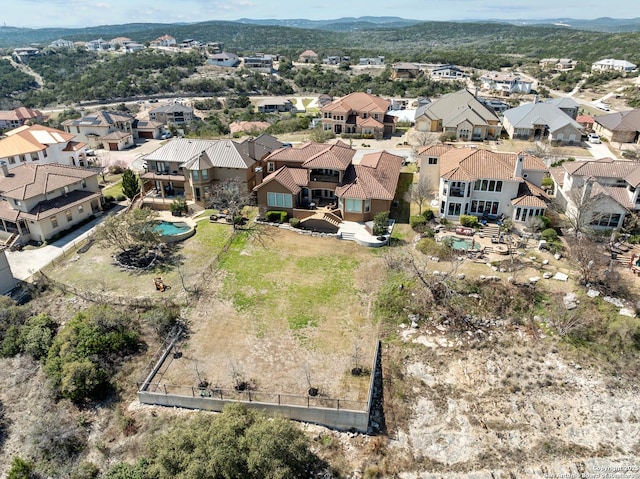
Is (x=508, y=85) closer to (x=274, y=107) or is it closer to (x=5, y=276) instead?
(x=274, y=107)

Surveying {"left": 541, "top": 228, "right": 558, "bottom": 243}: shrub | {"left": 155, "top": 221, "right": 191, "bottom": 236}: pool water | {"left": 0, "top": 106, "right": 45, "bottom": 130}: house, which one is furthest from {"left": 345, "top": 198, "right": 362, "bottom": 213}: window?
{"left": 0, "top": 106, "right": 45, "bottom": 130}: house

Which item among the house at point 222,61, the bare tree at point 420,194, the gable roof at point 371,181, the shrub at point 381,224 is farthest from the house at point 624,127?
the house at point 222,61

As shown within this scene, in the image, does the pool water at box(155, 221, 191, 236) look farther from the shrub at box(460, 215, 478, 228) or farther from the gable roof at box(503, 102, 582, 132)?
the gable roof at box(503, 102, 582, 132)

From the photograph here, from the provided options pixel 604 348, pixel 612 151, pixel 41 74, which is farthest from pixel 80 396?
pixel 41 74

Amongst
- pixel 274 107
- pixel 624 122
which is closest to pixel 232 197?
pixel 624 122

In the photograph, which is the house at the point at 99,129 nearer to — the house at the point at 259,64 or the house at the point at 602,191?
the house at the point at 602,191

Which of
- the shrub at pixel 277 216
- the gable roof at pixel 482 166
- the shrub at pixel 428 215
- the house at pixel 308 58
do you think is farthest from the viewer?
the house at pixel 308 58
